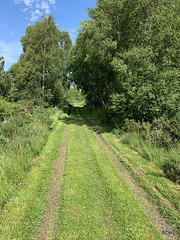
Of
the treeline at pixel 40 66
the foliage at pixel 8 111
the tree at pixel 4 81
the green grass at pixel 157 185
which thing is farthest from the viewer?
the tree at pixel 4 81

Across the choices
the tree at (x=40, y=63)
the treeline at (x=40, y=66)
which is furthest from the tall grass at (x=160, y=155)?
the tree at (x=40, y=63)

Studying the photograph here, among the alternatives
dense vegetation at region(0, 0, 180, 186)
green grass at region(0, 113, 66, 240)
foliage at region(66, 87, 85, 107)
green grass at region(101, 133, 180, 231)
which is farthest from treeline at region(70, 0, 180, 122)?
foliage at region(66, 87, 85, 107)

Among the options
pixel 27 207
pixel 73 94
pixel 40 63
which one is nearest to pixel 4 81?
pixel 40 63

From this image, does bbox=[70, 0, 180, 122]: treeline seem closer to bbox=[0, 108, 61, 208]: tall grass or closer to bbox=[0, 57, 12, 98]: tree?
bbox=[0, 108, 61, 208]: tall grass

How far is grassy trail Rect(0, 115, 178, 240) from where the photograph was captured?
2766mm

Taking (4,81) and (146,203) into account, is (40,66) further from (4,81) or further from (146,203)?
(146,203)

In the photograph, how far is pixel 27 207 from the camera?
3.33 meters

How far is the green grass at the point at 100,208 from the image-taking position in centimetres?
278

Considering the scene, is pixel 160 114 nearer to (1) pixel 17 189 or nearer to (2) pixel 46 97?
(1) pixel 17 189

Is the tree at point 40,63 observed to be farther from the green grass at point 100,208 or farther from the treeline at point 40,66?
the green grass at point 100,208

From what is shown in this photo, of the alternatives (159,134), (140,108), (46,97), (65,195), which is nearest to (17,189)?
(65,195)

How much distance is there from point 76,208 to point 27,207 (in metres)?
1.20

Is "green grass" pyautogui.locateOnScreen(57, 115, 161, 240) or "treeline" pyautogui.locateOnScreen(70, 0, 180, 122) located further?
"treeline" pyautogui.locateOnScreen(70, 0, 180, 122)

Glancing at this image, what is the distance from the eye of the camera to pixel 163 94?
8336 mm
